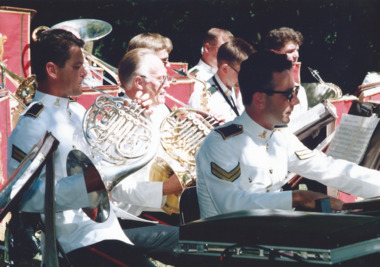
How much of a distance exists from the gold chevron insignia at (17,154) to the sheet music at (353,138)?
1.84m

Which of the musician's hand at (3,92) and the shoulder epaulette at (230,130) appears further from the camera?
the musician's hand at (3,92)

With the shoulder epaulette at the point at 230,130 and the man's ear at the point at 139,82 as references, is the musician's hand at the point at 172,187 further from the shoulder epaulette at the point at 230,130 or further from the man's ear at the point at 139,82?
the man's ear at the point at 139,82

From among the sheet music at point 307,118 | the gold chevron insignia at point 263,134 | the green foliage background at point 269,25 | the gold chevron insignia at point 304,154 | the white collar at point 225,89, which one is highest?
the gold chevron insignia at point 263,134

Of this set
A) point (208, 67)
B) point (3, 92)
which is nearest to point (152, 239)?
point (3, 92)

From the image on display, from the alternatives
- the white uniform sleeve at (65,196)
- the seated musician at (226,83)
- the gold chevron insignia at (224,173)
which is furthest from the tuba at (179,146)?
the seated musician at (226,83)

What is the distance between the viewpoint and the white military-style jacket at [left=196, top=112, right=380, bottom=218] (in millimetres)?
2973

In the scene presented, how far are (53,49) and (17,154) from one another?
0.65 meters

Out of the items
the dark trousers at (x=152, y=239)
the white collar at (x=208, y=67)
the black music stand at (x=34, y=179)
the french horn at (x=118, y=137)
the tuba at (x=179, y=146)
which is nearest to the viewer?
the black music stand at (x=34, y=179)

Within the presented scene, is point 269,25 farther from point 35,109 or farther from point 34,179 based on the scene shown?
point 34,179

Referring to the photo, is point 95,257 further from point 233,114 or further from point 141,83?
point 233,114

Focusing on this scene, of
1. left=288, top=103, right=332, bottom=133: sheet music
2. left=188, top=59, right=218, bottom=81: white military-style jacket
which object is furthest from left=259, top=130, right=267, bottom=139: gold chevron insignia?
left=188, top=59, right=218, bottom=81: white military-style jacket

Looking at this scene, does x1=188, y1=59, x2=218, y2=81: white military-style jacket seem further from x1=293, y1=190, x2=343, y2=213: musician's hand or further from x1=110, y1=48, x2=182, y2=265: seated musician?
x1=293, y1=190, x2=343, y2=213: musician's hand

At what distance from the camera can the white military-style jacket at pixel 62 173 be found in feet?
9.41

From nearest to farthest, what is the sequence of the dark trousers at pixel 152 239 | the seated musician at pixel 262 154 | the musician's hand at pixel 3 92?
the seated musician at pixel 262 154 → the dark trousers at pixel 152 239 → the musician's hand at pixel 3 92
